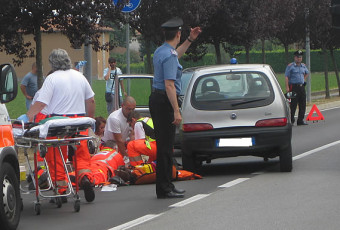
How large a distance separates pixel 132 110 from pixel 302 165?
266cm

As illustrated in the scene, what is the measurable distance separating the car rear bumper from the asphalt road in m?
0.37

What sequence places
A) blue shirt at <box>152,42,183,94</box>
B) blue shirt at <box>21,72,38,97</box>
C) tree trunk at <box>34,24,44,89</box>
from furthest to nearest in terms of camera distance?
blue shirt at <box>21,72,38,97</box>
tree trunk at <box>34,24,44,89</box>
blue shirt at <box>152,42,183,94</box>

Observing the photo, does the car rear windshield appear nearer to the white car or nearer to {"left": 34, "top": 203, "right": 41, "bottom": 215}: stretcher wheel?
the white car

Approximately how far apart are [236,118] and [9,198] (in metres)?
5.00

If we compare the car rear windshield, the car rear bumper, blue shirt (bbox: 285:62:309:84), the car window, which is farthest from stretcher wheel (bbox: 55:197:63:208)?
blue shirt (bbox: 285:62:309:84)

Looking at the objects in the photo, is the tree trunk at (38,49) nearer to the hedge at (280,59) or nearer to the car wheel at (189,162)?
the car wheel at (189,162)

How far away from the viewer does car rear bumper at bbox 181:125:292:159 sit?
12.3 metres

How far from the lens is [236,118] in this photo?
1244cm

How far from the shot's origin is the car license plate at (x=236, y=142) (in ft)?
40.3

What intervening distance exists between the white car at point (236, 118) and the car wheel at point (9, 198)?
4396 mm

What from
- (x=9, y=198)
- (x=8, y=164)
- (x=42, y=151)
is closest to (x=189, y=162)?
(x=42, y=151)

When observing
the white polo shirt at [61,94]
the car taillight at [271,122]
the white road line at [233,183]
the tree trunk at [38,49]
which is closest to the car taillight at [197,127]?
the car taillight at [271,122]

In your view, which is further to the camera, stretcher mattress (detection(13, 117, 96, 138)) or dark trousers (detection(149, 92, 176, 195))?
dark trousers (detection(149, 92, 176, 195))

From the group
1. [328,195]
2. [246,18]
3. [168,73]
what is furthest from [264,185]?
[246,18]
